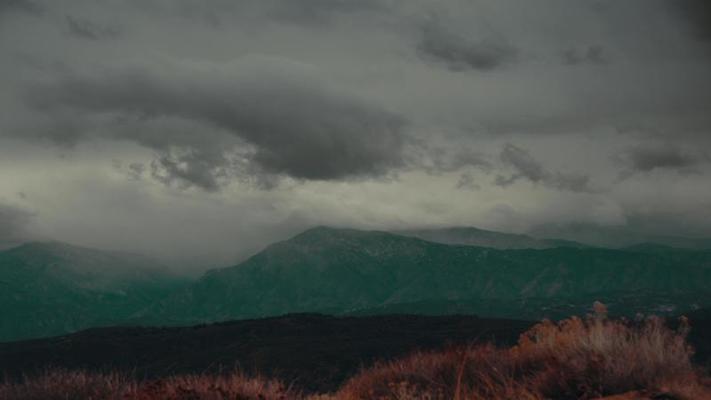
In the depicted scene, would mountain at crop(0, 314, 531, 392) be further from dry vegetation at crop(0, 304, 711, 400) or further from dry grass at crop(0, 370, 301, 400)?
dry vegetation at crop(0, 304, 711, 400)

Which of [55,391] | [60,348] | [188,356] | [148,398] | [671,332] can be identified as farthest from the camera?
[60,348]

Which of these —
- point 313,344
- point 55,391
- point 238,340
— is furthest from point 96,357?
point 55,391

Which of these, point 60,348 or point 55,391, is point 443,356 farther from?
point 60,348

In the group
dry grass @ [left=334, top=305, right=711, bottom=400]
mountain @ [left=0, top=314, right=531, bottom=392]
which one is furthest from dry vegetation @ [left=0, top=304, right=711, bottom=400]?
mountain @ [left=0, top=314, right=531, bottom=392]

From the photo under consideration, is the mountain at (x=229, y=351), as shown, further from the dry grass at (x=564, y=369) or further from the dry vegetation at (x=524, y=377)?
the dry grass at (x=564, y=369)

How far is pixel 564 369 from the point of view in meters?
11.4

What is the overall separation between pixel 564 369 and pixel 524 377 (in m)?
0.65

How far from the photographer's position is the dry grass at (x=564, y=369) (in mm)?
10695

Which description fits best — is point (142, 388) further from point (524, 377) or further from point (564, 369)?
point (564, 369)

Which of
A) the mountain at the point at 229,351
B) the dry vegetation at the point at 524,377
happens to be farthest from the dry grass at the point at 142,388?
the mountain at the point at 229,351

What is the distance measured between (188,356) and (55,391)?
165884 mm

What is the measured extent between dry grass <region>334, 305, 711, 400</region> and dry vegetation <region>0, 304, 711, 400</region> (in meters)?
0.02

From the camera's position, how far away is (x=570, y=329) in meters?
13.7

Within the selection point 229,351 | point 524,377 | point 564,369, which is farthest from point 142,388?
point 229,351
